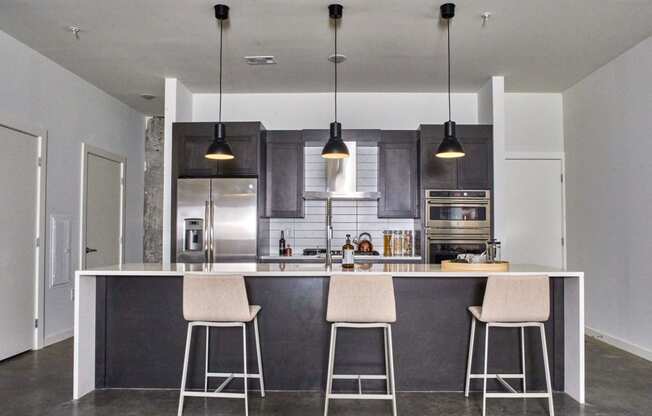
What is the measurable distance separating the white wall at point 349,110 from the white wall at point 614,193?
129 centimetres

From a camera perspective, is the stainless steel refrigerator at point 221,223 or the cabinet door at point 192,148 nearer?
the stainless steel refrigerator at point 221,223

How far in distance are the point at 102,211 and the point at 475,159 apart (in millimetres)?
4495

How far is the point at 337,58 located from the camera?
4863 mm

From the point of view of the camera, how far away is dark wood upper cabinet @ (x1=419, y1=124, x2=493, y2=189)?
5453 millimetres

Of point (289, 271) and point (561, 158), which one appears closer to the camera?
point (289, 271)

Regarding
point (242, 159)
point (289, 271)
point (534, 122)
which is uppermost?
point (534, 122)

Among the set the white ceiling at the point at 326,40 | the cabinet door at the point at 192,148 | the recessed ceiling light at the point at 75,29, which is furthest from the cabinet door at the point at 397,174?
the recessed ceiling light at the point at 75,29

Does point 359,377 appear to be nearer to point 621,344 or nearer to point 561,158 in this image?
point 621,344

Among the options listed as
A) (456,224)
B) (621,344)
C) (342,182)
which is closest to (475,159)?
(456,224)

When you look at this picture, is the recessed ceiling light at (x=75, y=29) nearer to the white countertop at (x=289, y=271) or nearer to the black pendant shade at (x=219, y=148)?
the black pendant shade at (x=219, y=148)

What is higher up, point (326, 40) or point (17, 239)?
point (326, 40)

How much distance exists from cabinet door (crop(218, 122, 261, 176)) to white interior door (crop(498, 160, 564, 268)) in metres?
3.10

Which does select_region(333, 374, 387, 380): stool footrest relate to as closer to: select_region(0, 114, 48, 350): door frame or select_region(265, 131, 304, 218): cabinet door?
select_region(265, 131, 304, 218): cabinet door

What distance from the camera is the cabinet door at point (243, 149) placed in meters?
5.46
